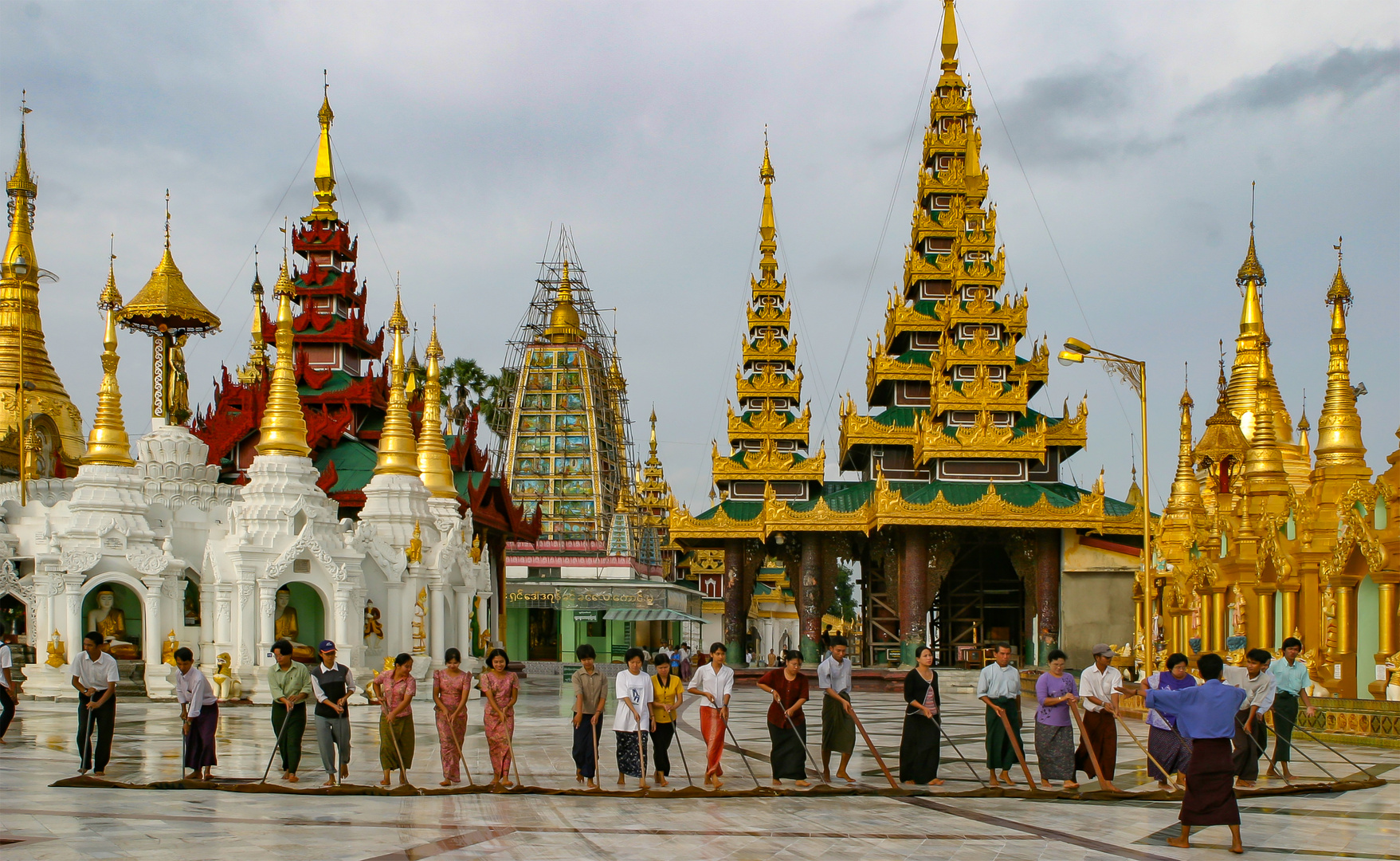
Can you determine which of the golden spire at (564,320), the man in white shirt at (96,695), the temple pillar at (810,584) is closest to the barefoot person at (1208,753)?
the man in white shirt at (96,695)

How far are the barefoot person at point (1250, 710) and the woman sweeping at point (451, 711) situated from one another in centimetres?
670

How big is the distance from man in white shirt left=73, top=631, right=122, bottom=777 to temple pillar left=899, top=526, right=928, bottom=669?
85.7ft

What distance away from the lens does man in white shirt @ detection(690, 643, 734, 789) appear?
13.0 m

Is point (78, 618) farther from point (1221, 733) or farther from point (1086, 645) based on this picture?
point (1086, 645)

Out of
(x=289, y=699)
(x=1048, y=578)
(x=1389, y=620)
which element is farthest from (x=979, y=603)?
(x=289, y=699)

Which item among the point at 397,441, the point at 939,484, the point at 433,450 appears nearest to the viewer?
the point at 397,441

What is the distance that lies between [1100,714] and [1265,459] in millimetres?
A: 12913

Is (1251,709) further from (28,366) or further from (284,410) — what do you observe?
(28,366)

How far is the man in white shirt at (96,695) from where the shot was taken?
12.9 metres

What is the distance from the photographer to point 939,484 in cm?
3800

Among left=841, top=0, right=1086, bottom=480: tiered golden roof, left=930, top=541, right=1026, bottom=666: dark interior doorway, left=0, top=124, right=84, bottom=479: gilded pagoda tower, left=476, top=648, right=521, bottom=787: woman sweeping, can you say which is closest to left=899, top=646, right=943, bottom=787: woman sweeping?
left=476, top=648, right=521, bottom=787: woman sweeping

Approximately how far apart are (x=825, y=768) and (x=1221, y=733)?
4605 millimetres

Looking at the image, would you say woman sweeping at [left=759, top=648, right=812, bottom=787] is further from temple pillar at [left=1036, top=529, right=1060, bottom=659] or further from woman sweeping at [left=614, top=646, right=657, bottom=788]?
temple pillar at [left=1036, top=529, right=1060, bottom=659]

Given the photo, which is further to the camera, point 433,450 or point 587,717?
point 433,450
